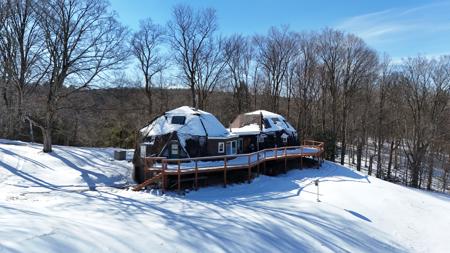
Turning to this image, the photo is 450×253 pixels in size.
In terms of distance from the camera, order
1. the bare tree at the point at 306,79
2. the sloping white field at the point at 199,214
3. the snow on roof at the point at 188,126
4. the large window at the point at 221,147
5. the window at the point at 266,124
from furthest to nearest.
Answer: the bare tree at the point at 306,79
the window at the point at 266,124
the large window at the point at 221,147
the snow on roof at the point at 188,126
the sloping white field at the point at 199,214

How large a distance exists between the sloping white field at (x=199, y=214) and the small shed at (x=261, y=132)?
4721 mm

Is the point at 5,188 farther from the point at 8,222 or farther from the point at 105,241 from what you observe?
the point at 105,241

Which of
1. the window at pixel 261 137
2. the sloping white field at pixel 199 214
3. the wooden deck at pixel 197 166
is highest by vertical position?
the window at pixel 261 137

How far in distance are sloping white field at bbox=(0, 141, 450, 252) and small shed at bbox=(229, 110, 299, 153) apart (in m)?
4.72

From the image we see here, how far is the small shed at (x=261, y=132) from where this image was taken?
28.7 metres

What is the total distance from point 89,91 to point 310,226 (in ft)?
61.1

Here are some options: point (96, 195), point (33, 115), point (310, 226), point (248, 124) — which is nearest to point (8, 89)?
point (33, 115)

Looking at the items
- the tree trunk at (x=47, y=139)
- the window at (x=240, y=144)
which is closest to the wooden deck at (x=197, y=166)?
the window at (x=240, y=144)

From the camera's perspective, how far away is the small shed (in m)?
28.7

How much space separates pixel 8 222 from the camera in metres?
8.59

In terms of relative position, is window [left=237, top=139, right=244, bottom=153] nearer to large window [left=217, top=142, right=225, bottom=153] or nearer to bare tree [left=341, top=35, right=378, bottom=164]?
large window [left=217, top=142, right=225, bottom=153]

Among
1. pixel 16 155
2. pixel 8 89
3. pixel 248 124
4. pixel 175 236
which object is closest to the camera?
pixel 175 236

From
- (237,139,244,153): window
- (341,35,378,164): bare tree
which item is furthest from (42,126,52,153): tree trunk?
(341,35,378,164): bare tree

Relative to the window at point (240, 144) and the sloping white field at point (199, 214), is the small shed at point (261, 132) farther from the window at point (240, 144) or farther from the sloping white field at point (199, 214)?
the sloping white field at point (199, 214)
